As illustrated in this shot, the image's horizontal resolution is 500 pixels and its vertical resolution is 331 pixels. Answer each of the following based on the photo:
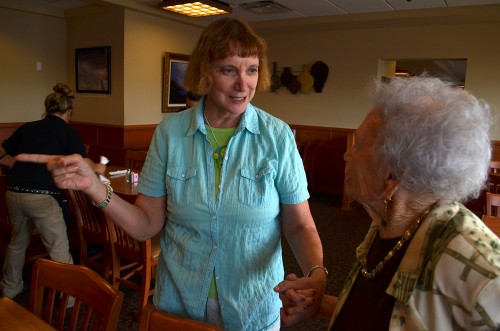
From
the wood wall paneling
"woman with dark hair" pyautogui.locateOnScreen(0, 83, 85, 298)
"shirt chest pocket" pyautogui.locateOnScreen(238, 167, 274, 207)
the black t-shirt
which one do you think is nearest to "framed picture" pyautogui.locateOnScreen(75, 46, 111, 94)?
the wood wall paneling

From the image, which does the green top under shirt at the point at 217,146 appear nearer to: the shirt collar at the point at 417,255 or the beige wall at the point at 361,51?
the shirt collar at the point at 417,255

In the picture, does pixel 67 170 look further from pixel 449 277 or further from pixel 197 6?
pixel 197 6

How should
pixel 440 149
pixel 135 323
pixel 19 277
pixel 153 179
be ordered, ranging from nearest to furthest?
pixel 440 149 → pixel 153 179 → pixel 135 323 → pixel 19 277

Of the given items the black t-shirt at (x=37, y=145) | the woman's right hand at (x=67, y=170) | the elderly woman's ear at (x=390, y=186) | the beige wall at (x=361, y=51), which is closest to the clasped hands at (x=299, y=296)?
the elderly woman's ear at (x=390, y=186)

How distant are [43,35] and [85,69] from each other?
78 cm

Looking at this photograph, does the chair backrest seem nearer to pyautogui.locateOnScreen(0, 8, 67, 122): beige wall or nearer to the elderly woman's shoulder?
the elderly woman's shoulder

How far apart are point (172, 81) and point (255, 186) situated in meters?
5.28

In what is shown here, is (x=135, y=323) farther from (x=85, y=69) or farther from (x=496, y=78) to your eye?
(x=496, y=78)

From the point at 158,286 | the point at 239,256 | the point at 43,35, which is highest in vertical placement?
the point at 43,35

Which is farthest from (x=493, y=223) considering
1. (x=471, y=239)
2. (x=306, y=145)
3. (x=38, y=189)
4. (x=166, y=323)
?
(x=306, y=145)

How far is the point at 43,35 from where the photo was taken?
19.6ft

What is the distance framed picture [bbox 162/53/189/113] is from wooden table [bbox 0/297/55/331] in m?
4.92

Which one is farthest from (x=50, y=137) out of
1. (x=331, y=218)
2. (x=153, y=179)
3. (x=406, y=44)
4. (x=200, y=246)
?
(x=406, y=44)

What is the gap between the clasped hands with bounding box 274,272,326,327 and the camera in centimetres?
112
